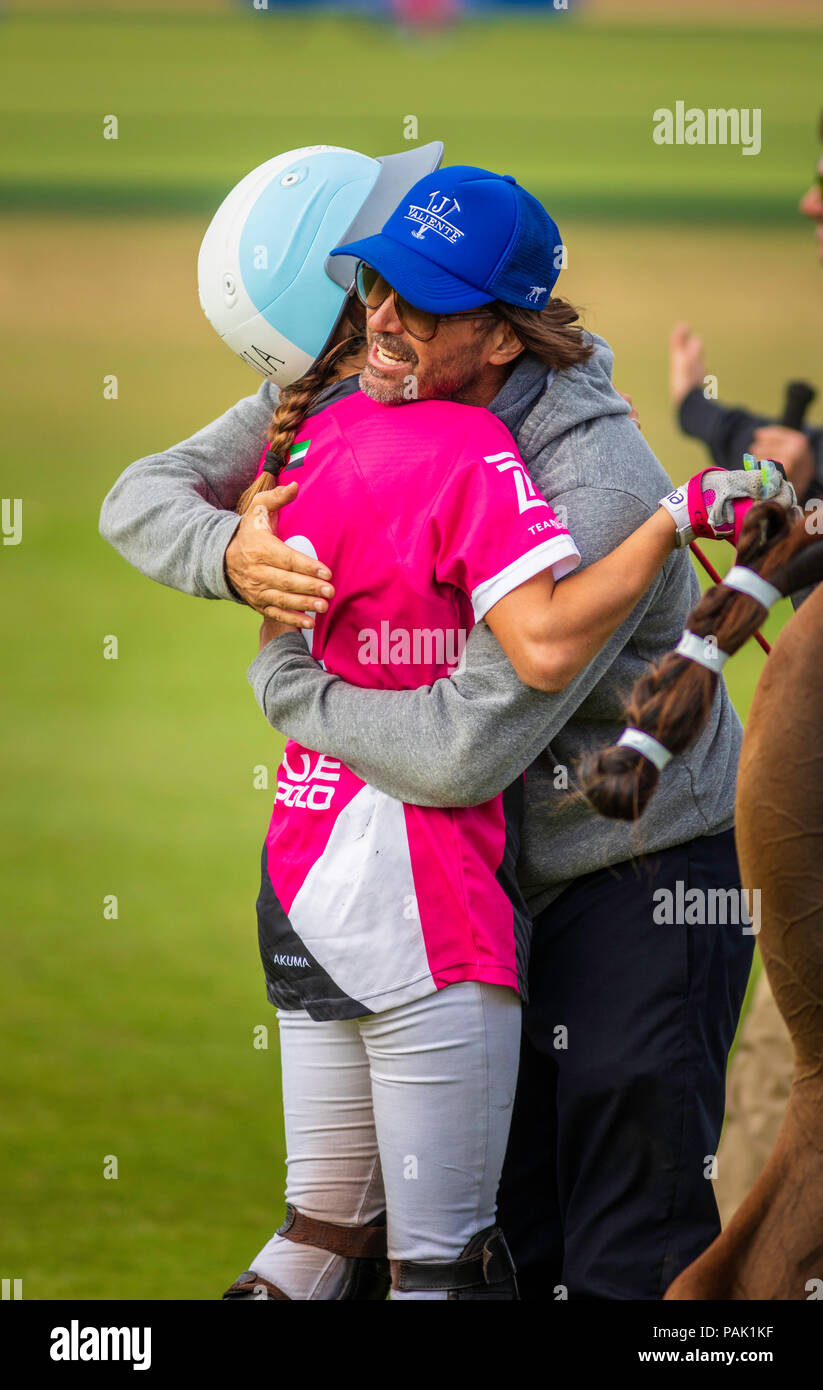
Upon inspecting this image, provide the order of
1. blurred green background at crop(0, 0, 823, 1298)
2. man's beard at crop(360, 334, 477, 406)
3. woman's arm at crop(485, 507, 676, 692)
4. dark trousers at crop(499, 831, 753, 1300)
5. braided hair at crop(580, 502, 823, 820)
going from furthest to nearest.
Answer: blurred green background at crop(0, 0, 823, 1298) < dark trousers at crop(499, 831, 753, 1300) < man's beard at crop(360, 334, 477, 406) < woman's arm at crop(485, 507, 676, 692) < braided hair at crop(580, 502, 823, 820)

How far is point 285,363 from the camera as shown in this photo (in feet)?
5.63

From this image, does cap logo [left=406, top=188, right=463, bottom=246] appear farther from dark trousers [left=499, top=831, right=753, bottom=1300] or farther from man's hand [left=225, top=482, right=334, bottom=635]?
dark trousers [left=499, top=831, right=753, bottom=1300]

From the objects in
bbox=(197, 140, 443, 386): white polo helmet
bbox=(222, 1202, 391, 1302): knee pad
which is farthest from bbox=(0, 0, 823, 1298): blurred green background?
bbox=(197, 140, 443, 386): white polo helmet

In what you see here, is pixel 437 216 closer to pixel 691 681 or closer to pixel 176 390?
pixel 691 681

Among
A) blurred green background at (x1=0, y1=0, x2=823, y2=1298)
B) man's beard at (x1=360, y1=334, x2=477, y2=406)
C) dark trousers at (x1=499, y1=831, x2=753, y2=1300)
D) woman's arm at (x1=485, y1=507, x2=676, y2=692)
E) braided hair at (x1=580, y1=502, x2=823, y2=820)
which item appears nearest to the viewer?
braided hair at (x1=580, y1=502, x2=823, y2=820)

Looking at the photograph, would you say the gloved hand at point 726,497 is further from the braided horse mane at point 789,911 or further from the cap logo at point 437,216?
the cap logo at point 437,216

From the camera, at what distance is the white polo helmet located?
1.66m

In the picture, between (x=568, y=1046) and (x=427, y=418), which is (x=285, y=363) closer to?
(x=427, y=418)

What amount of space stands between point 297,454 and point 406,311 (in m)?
0.18

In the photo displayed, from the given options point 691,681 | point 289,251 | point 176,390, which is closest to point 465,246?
point 289,251

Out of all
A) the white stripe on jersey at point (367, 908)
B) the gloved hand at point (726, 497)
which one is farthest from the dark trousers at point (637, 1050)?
the gloved hand at point (726, 497)

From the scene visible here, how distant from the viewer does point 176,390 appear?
37.6 ft

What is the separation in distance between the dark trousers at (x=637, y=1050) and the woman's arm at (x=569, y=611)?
32 centimetres

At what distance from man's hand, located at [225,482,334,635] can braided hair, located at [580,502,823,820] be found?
14.3 inches
